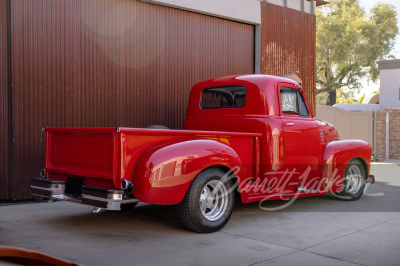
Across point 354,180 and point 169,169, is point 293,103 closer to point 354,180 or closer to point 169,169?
point 354,180

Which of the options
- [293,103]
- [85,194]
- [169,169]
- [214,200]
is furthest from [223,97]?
[85,194]

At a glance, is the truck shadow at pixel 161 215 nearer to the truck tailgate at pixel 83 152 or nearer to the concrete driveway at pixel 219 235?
the concrete driveway at pixel 219 235

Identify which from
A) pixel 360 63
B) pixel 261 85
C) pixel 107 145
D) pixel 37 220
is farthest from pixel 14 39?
pixel 360 63

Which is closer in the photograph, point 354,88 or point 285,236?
point 285,236

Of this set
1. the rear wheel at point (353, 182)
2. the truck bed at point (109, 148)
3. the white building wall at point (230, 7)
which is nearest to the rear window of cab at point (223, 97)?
the truck bed at point (109, 148)

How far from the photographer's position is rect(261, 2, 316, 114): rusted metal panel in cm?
1122

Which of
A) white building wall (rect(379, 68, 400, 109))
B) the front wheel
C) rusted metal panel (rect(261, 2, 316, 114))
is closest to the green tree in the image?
white building wall (rect(379, 68, 400, 109))

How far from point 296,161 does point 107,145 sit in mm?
2999

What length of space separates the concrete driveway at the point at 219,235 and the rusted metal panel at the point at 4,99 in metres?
0.50

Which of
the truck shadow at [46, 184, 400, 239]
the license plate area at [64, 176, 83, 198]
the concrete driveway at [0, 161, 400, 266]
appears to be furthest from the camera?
the truck shadow at [46, 184, 400, 239]

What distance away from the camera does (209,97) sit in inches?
276

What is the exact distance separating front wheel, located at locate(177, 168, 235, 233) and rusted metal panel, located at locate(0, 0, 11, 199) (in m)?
3.60

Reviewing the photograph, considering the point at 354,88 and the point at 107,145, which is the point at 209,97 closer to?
the point at 107,145

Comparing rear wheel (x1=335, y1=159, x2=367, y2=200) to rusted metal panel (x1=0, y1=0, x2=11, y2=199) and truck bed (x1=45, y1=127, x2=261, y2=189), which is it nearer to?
truck bed (x1=45, y1=127, x2=261, y2=189)
